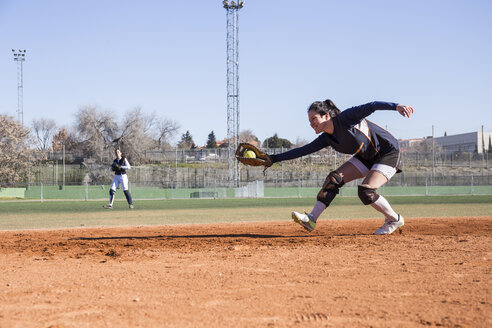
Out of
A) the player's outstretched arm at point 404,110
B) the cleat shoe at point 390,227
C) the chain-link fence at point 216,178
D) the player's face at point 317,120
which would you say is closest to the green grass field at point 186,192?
the chain-link fence at point 216,178

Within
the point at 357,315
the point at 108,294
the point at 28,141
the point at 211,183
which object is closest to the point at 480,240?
the point at 357,315

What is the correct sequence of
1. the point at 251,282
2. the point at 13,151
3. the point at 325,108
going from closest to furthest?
the point at 251,282 < the point at 325,108 < the point at 13,151

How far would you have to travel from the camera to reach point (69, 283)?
12.8 feet

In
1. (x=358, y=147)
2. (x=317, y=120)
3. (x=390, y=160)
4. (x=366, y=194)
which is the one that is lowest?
(x=366, y=194)

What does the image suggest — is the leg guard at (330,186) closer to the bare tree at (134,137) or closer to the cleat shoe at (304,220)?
the cleat shoe at (304,220)

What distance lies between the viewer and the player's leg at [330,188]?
6.46 m

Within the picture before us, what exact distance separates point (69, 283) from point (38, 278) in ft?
1.41

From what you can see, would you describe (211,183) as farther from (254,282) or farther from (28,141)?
(254,282)

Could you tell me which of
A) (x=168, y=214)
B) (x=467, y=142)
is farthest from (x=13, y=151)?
(x=467, y=142)

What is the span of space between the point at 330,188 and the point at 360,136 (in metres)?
0.80

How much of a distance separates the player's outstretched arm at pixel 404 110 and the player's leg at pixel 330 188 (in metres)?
1.12

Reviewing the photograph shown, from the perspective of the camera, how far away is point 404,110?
5789mm

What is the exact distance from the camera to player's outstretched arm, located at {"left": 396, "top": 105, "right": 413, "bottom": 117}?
5754mm

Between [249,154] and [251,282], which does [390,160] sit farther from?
[251,282]
